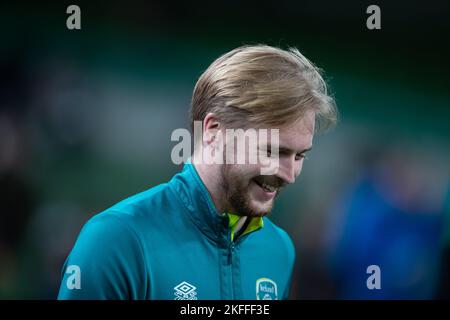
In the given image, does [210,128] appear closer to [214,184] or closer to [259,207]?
[214,184]

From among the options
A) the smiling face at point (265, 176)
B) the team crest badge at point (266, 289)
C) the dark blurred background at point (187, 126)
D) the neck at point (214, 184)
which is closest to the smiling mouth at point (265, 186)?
the smiling face at point (265, 176)

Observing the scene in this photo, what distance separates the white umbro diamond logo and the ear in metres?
0.39

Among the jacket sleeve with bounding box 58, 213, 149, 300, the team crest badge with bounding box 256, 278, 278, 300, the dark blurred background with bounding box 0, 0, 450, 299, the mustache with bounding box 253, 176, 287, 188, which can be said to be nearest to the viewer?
the jacket sleeve with bounding box 58, 213, 149, 300

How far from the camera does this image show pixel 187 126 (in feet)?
10.2

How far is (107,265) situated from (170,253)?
0.17 metres

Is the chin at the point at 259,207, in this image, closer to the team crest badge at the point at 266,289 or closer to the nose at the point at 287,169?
the nose at the point at 287,169

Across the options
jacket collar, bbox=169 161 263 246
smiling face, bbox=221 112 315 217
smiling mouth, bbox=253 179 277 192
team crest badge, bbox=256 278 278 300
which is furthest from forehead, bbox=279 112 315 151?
team crest badge, bbox=256 278 278 300

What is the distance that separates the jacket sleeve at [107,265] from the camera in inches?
55.6

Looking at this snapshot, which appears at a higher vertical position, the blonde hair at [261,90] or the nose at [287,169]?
the blonde hair at [261,90]

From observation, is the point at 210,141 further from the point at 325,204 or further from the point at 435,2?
the point at 435,2

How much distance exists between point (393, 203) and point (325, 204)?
408mm

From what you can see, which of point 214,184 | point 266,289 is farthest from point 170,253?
point 266,289

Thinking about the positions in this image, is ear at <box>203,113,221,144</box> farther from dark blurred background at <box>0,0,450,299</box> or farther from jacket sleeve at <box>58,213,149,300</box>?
dark blurred background at <box>0,0,450,299</box>

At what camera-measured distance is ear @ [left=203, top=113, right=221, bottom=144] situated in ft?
5.22
